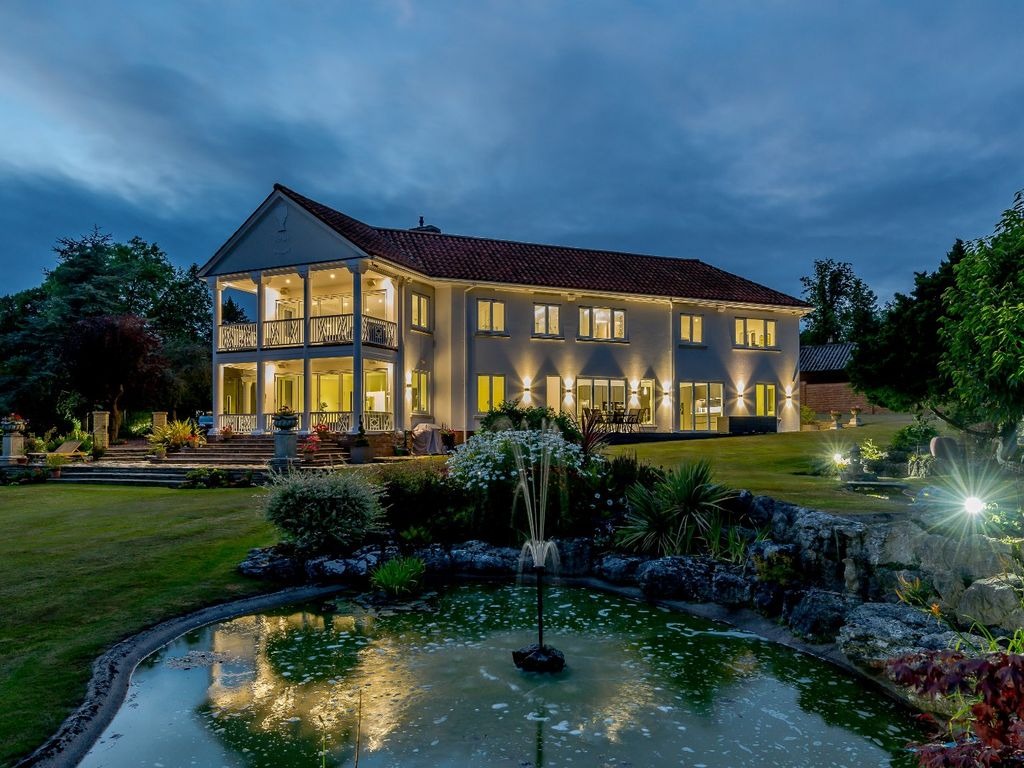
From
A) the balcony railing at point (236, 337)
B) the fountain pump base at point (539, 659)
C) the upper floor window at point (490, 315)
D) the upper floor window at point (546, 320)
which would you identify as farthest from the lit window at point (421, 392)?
the fountain pump base at point (539, 659)

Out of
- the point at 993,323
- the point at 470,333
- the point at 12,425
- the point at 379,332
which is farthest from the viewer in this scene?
the point at 470,333

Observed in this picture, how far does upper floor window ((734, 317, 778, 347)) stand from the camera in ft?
108

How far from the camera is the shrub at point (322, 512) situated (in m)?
11.2

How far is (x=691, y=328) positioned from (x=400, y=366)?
46.0 ft

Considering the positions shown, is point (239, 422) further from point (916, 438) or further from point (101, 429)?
point (916, 438)

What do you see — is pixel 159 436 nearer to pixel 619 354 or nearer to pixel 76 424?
pixel 76 424

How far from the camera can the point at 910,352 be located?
17.6 m

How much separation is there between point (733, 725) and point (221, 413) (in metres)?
25.2

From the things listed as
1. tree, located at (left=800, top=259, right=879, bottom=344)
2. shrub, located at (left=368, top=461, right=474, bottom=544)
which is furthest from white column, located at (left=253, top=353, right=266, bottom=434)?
tree, located at (left=800, top=259, right=879, bottom=344)

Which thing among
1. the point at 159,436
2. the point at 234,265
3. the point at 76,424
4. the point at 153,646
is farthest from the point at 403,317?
the point at 153,646

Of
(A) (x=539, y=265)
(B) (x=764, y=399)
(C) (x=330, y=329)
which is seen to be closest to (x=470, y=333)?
(A) (x=539, y=265)

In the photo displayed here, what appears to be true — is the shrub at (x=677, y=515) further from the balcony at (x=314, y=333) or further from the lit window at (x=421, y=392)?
the lit window at (x=421, y=392)

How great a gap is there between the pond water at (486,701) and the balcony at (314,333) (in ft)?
57.7

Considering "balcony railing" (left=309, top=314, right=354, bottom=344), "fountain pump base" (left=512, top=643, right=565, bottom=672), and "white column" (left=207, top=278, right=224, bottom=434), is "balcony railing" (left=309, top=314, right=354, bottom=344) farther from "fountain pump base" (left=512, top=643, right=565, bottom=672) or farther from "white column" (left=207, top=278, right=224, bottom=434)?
"fountain pump base" (left=512, top=643, right=565, bottom=672)
